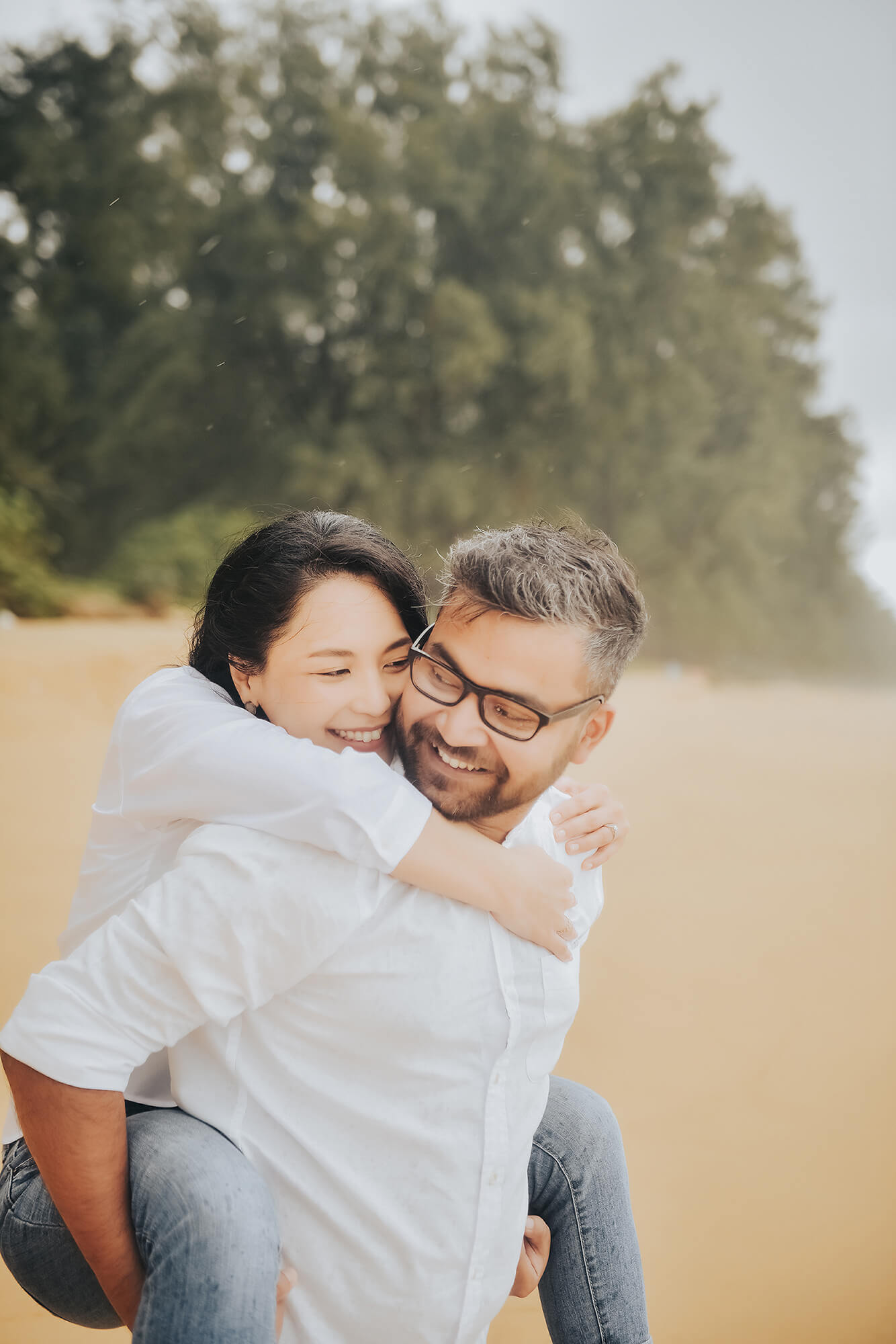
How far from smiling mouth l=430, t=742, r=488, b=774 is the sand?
2.33 meters

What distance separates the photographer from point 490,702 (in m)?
1.68

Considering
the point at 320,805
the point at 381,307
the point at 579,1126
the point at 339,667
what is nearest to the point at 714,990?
the point at 579,1126

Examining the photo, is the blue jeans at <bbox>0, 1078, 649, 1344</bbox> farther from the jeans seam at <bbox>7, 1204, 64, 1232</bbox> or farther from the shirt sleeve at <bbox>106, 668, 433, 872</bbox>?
the shirt sleeve at <bbox>106, 668, 433, 872</bbox>

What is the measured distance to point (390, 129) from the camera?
15.9 meters

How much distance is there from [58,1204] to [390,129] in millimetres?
17259

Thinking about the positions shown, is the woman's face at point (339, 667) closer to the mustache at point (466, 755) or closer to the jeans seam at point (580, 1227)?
the mustache at point (466, 755)

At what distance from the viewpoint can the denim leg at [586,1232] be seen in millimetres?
1682

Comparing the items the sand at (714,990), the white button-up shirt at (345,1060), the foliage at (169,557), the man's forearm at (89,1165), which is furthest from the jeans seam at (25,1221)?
the foliage at (169,557)

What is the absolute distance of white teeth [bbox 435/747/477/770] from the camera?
168 cm

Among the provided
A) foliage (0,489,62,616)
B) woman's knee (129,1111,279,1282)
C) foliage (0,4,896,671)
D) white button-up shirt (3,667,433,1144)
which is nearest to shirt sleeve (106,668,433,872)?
white button-up shirt (3,667,433,1144)

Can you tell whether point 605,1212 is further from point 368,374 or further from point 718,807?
point 368,374

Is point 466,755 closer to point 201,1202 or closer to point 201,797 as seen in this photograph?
point 201,797

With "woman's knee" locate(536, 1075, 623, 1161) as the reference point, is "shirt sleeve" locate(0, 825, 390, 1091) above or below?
above

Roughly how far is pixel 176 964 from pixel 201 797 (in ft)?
0.99
